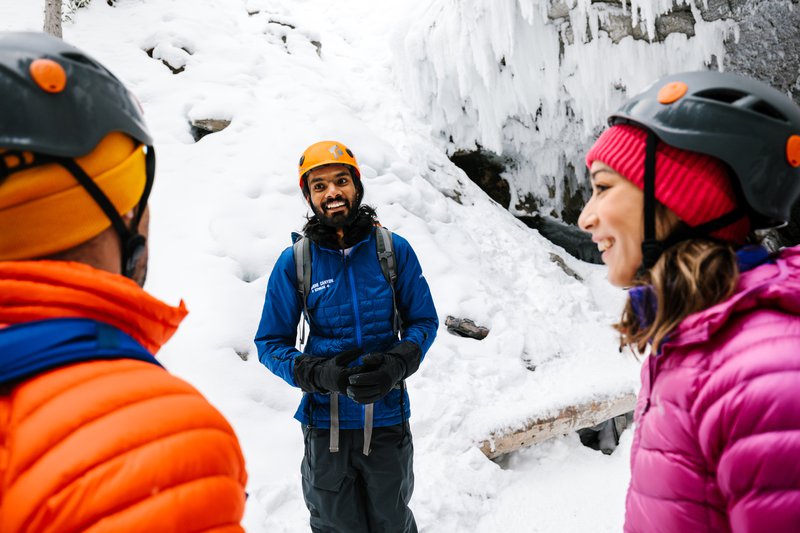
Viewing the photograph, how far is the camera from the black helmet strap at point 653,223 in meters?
1.28

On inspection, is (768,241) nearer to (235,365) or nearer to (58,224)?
(235,365)

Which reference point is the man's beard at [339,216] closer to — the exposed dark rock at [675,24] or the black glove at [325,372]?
the black glove at [325,372]

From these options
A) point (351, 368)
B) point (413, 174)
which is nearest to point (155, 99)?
point (413, 174)

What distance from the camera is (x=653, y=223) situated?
1.33 m

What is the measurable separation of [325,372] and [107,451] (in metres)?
1.54

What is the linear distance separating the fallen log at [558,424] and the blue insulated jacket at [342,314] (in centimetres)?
210

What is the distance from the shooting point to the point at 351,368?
7.29ft

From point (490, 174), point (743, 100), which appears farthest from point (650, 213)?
point (490, 174)

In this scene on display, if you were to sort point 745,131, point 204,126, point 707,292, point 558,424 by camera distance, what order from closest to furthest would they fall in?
point 707,292 < point 745,131 < point 558,424 < point 204,126

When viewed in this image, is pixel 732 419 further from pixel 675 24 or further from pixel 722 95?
pixel 675 24

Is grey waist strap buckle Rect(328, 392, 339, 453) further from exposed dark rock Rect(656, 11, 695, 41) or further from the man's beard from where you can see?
exposed dark rock Rect(656, 11, 695, 41)

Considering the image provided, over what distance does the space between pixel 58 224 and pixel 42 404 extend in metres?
0.38

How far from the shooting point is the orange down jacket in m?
0.68

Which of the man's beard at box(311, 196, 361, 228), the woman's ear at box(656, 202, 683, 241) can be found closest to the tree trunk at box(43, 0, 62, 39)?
the man's beard at box(311, 196, 361, 228)
